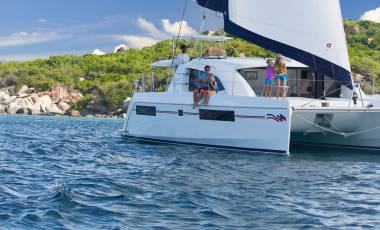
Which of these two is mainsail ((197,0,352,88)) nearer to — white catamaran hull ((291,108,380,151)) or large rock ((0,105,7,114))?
white catamaran hull ((291,108,380,151))

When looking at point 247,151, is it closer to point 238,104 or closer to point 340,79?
point 238,104

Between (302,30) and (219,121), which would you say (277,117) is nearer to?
(219,121)

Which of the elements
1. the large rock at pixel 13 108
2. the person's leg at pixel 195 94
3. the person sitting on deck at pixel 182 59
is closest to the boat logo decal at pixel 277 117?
the person's leg at pixel 195 94

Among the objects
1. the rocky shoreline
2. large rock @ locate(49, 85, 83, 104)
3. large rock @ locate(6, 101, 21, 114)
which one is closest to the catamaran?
the rocky shoreline

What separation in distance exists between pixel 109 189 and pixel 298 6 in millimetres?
7909

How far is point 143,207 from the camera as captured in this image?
7.55 meters

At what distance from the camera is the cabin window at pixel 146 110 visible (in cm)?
1635

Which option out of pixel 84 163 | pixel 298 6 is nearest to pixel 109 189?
pixel 84 163

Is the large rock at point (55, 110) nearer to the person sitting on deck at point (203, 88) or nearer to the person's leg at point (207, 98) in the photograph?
the person sitting on deck at point (203, 88)

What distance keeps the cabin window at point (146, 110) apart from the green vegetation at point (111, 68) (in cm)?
3946

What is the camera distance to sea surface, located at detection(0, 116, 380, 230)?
6.88m

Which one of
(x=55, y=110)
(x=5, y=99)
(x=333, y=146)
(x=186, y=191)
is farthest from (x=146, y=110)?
(x=5, y=99)

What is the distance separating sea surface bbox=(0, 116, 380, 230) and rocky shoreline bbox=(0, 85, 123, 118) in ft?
154

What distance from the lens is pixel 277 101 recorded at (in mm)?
13258
